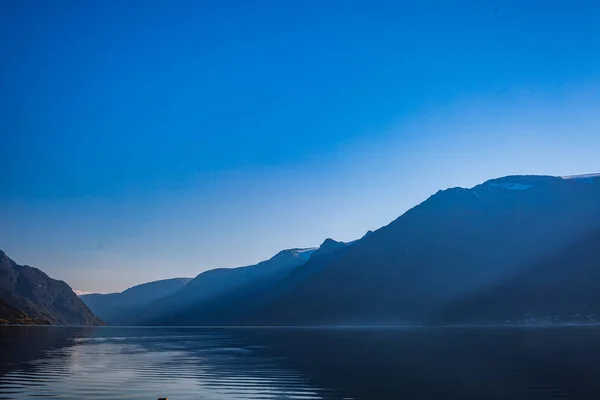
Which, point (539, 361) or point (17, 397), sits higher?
point (17, 397)

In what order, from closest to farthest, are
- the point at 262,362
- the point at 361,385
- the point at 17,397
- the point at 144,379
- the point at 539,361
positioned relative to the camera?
the point at 17,397
the point at 361,385
the point at 144,379
the point at 539,361
the point at 262,362

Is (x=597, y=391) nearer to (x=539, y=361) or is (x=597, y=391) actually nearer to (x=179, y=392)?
(x=539, y=361)

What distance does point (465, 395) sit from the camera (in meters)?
49.8

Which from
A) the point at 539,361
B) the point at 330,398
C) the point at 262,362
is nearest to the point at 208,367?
the point at 262,362

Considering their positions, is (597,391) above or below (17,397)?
below

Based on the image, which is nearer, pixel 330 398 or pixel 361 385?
pixel 330 398

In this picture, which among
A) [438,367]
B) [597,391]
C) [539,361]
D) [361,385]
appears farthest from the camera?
[539,361]

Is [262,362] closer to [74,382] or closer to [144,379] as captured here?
[144,379]

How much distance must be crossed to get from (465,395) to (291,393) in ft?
53.5

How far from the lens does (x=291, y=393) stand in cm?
5175

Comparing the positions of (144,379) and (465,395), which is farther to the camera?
(144,379)

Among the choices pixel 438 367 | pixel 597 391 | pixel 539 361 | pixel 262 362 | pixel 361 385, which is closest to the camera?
→ pixel 597 391

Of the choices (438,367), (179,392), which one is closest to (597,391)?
(438,367)

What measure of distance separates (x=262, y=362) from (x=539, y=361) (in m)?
43.3
